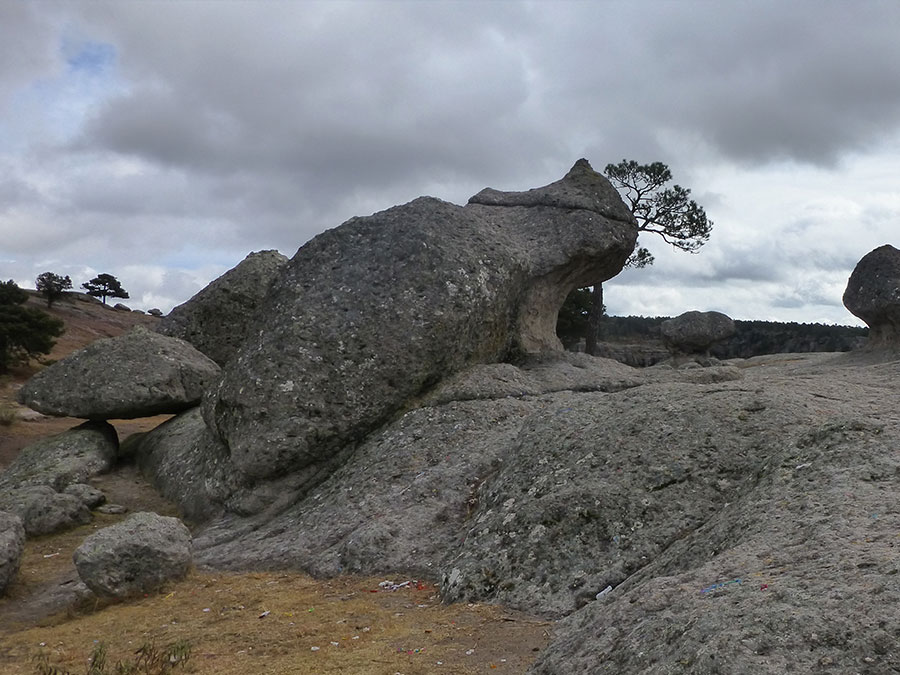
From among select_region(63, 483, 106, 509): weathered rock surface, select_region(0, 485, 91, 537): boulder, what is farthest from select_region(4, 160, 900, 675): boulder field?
select_region(0, 485, 91, 537): boulder

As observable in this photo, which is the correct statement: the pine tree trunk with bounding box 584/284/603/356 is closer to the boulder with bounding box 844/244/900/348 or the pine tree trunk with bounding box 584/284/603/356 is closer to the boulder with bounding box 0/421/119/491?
the boulder with bounding box 844/244/900/348

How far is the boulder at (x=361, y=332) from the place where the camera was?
10.9 metres

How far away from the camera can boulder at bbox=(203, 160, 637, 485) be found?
35.8 feet

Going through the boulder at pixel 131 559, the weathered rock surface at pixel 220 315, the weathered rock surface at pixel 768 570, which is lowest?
the boulder at pixel 131 559

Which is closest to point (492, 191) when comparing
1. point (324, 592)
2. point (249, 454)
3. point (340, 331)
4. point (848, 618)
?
point (340, 331)

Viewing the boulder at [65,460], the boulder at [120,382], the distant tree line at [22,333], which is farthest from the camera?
the distant tree line at [22,333]

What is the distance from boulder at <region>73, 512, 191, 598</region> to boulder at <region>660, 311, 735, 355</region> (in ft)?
108

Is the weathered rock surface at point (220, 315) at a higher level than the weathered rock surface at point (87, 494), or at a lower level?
higher

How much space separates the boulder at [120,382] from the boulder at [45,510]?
345 cm

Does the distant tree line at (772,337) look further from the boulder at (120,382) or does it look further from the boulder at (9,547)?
the boulder at (9,547)

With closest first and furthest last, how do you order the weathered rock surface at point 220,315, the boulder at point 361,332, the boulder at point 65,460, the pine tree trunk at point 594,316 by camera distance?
the boulder at point 361,332, the boulder at point 65,460, the weathered rock surface at point 220,315, the pine tree trunk at point 594,316

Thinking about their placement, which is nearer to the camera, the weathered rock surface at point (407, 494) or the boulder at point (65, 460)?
the weathered rock surface at point (407, 494)

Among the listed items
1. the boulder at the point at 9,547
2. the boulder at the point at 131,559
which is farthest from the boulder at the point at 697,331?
the boulder at the point at 9,547

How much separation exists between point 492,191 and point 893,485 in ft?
41.2
